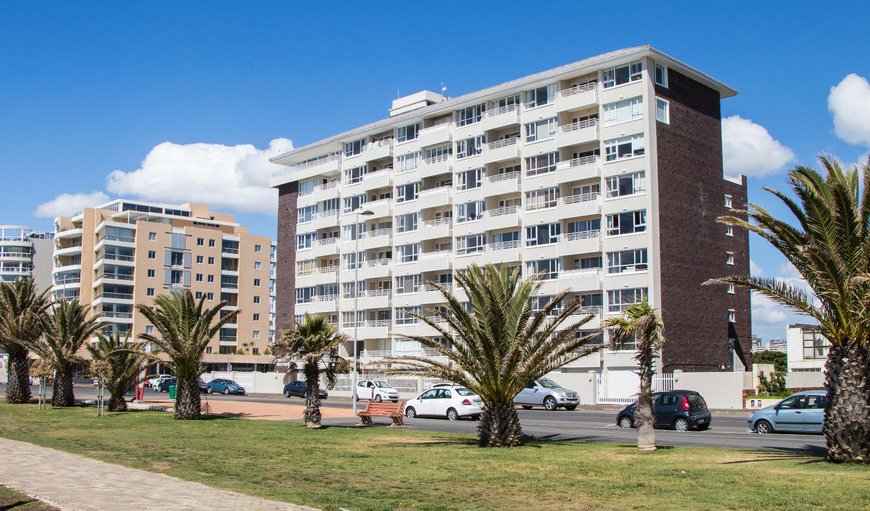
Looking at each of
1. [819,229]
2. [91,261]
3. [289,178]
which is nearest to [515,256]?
[289,178]

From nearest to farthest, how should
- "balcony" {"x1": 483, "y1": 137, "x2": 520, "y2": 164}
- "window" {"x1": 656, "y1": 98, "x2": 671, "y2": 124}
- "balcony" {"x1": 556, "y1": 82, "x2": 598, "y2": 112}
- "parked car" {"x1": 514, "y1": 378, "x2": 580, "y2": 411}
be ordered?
A: "parked car" {"x1": 514, "y1": 378, "x2": 580, "y2": 411}
"window" {"x1": 656, "y1": 98, "x2": 671, "y2": 124}
"balcony" {"x1": 556, "y1": 82, "x2": 598, "y2": 112}
"balcony" {"x1": 483, "y1": 137, "x2": 520, "y2": 164}

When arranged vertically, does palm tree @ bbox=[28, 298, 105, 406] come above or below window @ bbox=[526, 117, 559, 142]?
below

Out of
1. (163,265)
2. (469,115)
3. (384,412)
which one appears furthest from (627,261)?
(163,265)

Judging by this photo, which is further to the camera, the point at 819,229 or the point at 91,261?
the point at 91,261

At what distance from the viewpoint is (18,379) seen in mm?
46219

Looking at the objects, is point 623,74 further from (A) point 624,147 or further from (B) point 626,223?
(B) point 626,223

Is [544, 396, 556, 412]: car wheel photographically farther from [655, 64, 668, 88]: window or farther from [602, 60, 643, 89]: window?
[655, 64, 668, 88]: window

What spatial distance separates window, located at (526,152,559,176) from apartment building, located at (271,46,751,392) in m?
0.10

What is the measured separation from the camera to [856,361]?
17.2 meters

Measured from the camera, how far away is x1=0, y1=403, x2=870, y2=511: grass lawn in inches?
494

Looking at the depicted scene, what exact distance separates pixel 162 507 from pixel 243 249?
114654 millimetres

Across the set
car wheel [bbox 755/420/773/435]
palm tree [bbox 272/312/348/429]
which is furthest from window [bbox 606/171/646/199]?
palm tree [bbox 272/312/348/429]

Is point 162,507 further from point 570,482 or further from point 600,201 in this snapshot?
point 600,201

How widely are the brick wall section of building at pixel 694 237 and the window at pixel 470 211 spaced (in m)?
15.4
